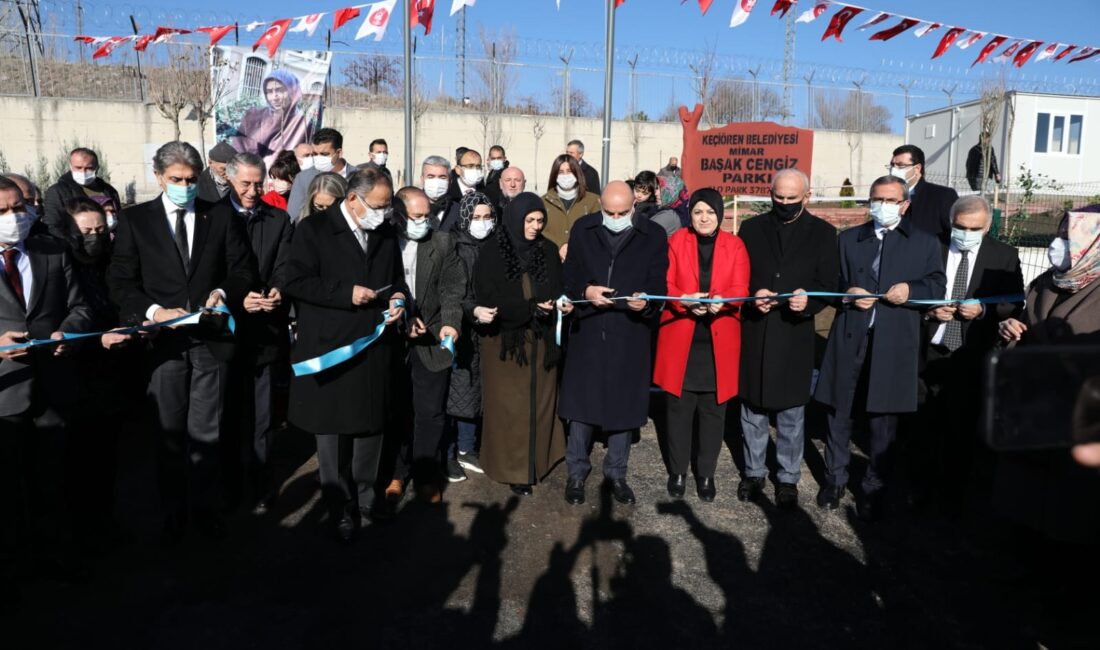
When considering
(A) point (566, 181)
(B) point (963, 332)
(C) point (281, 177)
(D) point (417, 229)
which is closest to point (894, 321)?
(B) point (963, 332)

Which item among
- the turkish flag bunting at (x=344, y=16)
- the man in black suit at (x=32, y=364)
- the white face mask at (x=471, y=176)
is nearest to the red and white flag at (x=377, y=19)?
the turkish flag bunting at (x=344, y=16)

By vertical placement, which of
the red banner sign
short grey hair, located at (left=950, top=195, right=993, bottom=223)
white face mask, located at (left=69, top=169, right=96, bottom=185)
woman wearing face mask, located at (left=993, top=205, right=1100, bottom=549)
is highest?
the red banner sign

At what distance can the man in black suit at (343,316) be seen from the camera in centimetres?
446

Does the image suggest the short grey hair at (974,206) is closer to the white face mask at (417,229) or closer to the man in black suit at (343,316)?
the white face mask at (417,229)

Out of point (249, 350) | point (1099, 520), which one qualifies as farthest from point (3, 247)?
point (1099, 520)

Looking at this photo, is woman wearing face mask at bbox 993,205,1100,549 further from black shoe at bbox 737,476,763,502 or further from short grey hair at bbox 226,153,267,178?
short grey hair at bbox 226,153,267,178

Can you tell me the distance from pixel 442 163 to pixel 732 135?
425cm

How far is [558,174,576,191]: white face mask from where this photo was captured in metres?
6.71

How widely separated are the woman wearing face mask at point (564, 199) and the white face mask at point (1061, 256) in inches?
142

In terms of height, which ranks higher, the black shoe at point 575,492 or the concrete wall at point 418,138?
the concrete wall at point 418,138

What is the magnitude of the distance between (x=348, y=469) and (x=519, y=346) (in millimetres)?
1357

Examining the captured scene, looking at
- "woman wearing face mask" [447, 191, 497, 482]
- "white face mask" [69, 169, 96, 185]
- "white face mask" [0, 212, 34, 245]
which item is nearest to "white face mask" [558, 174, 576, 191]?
"woman wearing face mask" [447, 191, 497, 482]

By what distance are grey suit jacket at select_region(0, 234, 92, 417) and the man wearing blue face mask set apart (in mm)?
4573

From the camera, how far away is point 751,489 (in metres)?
5.31
